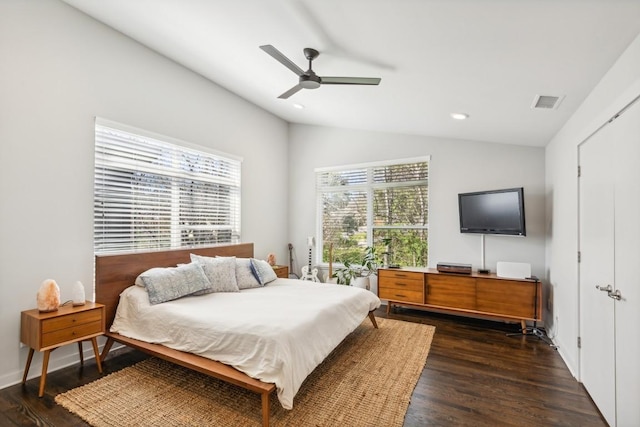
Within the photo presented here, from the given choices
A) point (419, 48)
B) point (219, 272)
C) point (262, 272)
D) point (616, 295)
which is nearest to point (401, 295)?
point (262, 272)

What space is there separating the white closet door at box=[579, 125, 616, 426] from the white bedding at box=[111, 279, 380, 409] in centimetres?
190

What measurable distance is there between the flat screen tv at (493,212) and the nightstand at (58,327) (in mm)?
4306

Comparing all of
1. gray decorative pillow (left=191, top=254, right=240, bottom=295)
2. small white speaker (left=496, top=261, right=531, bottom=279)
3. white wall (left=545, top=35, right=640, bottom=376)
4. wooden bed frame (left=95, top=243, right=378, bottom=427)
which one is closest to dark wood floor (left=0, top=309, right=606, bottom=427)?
white wall (left=545, top=35, right=640, bottom=376)

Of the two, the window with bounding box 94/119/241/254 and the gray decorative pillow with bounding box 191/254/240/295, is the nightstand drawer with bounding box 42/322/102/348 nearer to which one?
the window with bounding box 94/119/241/254

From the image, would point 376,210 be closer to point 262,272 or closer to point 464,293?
point 464,293

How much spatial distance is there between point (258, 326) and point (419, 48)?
233 cm

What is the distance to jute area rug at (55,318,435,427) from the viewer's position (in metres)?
2.11

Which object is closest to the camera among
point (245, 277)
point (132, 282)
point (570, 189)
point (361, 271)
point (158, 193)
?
point (570, 189)

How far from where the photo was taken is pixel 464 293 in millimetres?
4059

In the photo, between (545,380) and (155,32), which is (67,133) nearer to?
(155,32)

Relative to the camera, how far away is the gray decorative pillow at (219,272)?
11.6 ft

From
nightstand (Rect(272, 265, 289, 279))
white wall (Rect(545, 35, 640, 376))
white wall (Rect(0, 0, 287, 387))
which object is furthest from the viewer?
nightstand (Rect(272, 265, 289, 279))

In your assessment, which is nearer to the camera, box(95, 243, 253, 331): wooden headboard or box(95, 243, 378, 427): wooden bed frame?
box(95, 243, 378, 427): wooden bed frame

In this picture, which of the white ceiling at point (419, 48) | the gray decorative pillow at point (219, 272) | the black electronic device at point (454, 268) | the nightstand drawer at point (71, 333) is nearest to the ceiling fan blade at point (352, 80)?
the white ceiling at point (419, 48)
